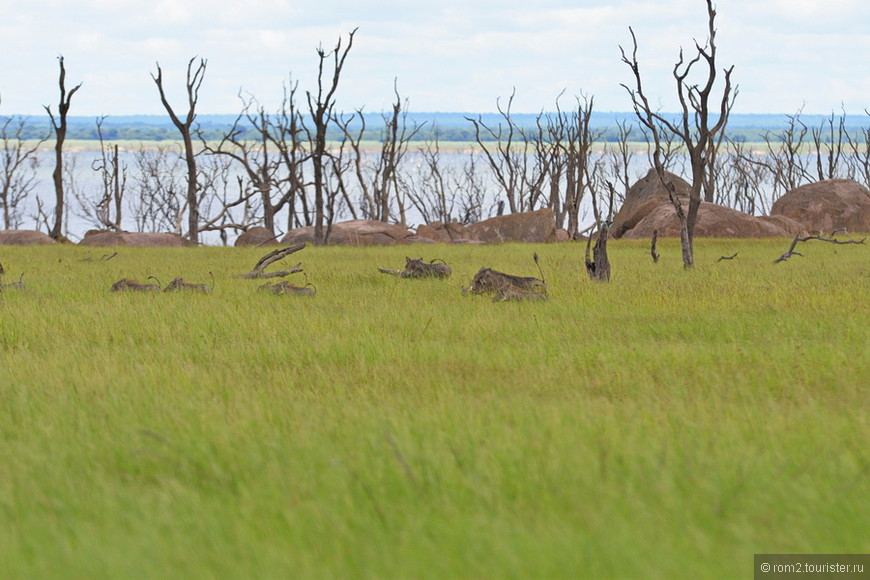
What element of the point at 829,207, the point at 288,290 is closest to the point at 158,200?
the point at 829,207

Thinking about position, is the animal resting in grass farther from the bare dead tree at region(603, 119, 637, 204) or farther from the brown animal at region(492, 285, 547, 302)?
the bare dead tree at region(603, 119, 637, 204)

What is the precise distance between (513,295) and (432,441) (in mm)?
7083

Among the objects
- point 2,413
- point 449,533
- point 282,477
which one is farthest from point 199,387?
point 449,533

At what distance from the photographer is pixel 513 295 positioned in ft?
40.1

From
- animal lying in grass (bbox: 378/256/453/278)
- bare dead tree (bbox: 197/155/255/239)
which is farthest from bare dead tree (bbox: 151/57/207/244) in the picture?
animal lying in grass (bbox: 378/256/453/278)

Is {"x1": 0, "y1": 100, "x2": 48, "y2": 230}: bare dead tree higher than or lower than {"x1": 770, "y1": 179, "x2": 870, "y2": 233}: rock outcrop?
higher

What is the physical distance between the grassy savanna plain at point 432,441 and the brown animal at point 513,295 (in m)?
0.99

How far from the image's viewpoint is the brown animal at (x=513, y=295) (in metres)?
12.2

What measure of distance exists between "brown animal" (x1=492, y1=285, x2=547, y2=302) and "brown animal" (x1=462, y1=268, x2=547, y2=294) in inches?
22.3

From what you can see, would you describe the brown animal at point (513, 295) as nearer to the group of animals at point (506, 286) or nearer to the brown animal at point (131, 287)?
the group of animals at point (506, 286)

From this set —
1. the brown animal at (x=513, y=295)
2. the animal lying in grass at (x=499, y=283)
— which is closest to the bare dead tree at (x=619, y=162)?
the animal lying in grass at (x=499, y=283)

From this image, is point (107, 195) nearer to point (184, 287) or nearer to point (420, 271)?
point (420, 271)

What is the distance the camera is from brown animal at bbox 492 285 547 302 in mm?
12172

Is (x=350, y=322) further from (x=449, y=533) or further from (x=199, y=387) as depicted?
(x=449, y=533)
